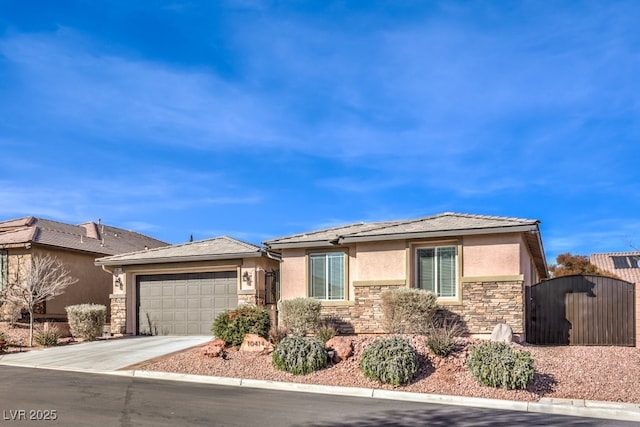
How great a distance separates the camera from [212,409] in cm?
1038

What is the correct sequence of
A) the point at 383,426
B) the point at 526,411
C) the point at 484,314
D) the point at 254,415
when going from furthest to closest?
the point at 484,314, the point at 526,411, the point at 254,415, the point at 383,426

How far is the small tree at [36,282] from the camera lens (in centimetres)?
2186

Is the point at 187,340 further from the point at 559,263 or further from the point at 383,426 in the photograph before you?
the point at 559,263

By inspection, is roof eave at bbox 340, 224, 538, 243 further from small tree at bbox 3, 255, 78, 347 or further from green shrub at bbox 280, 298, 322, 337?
small tree at bbox 3, 255, 78, 347

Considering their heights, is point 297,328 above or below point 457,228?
below

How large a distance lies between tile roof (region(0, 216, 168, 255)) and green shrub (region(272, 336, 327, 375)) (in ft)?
48.2

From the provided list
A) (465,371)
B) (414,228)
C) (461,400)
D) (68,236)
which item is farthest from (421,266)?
(68,236)

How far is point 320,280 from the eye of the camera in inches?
779

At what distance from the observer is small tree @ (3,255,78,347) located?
21.9 meters

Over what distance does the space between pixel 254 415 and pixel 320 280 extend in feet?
32.8

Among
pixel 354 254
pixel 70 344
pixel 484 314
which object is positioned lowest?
pixel 70 344

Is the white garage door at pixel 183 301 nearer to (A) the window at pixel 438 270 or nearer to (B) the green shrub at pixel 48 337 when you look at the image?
(B) the green shrub at pixel 48 337


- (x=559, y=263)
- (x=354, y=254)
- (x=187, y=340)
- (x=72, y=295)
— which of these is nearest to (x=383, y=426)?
(x=354, y=254)

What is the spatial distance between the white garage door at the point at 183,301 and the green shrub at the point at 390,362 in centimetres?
A: 923
